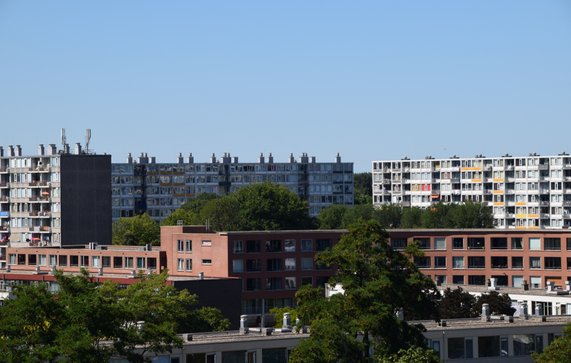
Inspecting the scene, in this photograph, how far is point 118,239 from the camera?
178875mm

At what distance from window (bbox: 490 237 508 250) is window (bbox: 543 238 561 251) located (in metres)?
3.74

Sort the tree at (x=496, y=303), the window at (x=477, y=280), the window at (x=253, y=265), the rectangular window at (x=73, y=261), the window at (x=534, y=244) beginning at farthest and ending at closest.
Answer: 1. the rectangular window at (x=73, y=261)
2. the window at (x=477, y=280)
3. the window at (x=534, y=244)
4. the window at (x=253, y=265)
5. the tree at (x=496, y=303)

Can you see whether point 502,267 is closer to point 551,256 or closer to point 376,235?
point 551,256

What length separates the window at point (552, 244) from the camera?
133125 mm

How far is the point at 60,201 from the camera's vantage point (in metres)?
179

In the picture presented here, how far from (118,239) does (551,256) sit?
205ft

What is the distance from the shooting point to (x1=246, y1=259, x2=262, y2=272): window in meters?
131

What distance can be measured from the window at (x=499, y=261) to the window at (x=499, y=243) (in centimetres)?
90

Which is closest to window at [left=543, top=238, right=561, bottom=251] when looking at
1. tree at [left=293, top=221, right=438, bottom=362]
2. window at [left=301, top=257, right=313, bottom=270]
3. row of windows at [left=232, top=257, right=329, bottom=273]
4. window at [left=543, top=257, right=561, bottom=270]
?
window at [left=543, top=257, right=561, bottom=270]

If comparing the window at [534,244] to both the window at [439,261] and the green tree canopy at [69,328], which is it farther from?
the green tree canopy at [69,328]

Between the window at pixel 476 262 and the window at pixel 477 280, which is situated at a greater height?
the window at pixel 476 262

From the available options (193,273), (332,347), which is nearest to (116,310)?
(332,347)

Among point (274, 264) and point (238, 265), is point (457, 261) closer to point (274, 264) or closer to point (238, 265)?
point (274, 264)

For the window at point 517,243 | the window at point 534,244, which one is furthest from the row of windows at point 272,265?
the window at point 534,244
